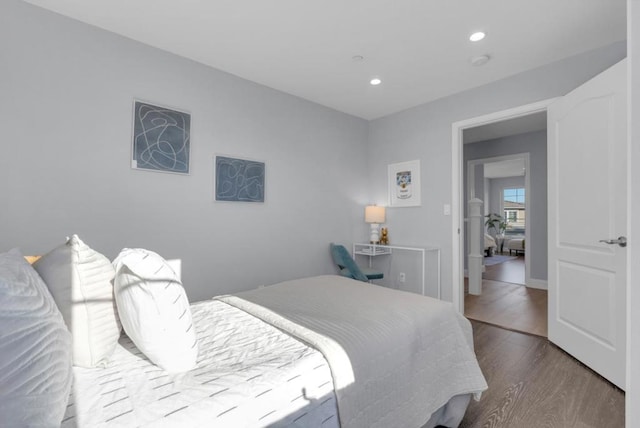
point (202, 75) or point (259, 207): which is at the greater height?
point (202, 75)

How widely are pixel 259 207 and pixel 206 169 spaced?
2.14 ft

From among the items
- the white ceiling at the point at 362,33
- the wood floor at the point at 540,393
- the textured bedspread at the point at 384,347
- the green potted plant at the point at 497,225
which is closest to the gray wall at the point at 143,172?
the white ceiling at the point at 362,33

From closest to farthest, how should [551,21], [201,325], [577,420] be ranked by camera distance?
1. [201,325]
2. [577,420]
3. [551,21]

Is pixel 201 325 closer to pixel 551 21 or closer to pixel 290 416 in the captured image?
pixel 290 416

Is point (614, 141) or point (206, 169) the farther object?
point (206, 169)

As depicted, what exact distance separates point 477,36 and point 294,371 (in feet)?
8.74

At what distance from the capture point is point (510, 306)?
12.5 ft

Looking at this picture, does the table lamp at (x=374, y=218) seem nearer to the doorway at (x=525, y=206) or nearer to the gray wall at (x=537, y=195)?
the doorway at (x=525, y=206)

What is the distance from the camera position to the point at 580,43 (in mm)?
2461

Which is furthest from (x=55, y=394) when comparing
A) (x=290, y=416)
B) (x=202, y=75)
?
(x=202, y=75)

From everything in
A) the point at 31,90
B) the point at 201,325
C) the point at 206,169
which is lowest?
the point at 201,325

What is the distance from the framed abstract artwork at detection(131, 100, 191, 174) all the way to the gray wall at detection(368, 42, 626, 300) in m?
2.56

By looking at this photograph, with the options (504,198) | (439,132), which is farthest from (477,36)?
(504,198)

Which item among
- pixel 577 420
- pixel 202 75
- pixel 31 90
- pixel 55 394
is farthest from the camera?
pixel 202 75
